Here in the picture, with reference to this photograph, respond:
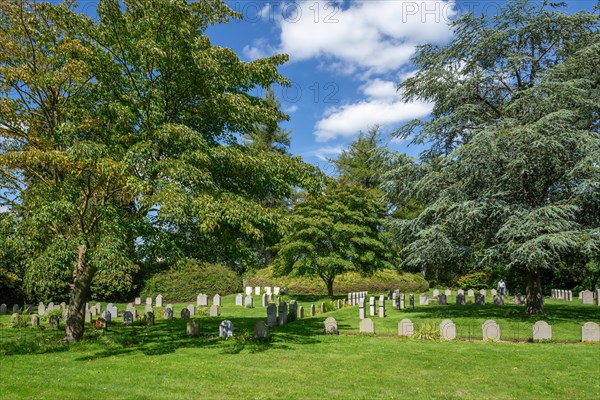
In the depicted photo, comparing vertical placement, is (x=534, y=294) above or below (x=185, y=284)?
above

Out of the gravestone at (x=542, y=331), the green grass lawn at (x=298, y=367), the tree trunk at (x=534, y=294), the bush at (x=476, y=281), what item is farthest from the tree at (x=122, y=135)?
the bush at (x=476, y=281)

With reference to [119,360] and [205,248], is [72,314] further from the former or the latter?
[205,248]

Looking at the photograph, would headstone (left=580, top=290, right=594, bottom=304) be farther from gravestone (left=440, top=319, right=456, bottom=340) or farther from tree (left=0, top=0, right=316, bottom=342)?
tree (left=0, top=0, right=316, bottom=342)

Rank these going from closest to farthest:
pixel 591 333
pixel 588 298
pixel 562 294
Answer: pixel 591 333, pixel 588 298, pixel 562 294

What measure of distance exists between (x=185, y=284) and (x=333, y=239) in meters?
13.0

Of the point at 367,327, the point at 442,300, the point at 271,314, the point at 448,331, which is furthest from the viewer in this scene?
the point at 442,300

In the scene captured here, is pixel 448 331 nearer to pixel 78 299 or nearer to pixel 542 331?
pixel 542 331

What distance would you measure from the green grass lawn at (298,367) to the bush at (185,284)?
711 inches

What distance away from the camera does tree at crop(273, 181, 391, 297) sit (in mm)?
30547

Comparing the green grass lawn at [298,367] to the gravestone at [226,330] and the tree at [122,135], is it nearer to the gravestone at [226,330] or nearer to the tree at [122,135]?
the gravestone at [226,330]

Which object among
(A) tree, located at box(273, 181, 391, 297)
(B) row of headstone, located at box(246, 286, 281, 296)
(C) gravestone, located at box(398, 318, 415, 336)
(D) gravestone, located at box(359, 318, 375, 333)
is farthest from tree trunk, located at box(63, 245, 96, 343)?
(B) row of headstone, located at box(246, 286, 281, 296)

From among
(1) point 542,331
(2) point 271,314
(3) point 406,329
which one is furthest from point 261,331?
(1) point 542,331

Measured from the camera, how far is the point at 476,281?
138ft

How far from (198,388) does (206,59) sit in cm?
866
